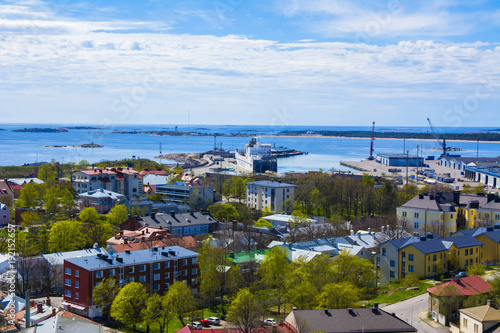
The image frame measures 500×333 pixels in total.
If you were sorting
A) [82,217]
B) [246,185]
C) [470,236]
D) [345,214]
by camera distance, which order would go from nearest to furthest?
[470,236] → [82,217] → [345,214] → [246,185]

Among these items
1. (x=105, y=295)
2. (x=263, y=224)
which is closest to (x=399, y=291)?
(x=105, y=295)

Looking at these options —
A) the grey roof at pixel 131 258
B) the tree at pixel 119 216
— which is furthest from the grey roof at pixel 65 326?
the tree at pixel 119 216

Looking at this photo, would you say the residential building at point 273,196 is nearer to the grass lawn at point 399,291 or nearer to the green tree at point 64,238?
the green tree at point 64,238

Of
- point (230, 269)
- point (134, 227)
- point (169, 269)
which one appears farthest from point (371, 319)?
point (134, 227)

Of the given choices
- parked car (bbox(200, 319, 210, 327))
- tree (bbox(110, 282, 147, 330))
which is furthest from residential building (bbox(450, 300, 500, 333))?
tree (bbox(110, 282, 147, 330))

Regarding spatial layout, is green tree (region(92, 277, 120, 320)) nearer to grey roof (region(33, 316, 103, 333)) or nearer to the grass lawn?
grey roof (region(33, 316, 103, 333))

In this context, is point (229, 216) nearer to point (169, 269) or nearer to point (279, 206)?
point (279, 206)

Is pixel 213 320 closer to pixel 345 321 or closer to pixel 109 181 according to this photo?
pixel 345 321
